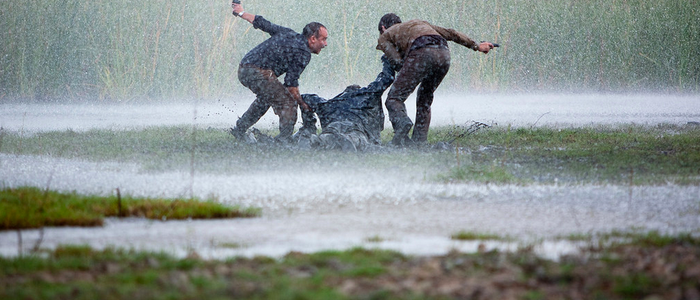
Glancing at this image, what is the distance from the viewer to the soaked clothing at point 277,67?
11.3 m

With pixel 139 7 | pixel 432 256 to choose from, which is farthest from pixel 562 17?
pixel 432 256

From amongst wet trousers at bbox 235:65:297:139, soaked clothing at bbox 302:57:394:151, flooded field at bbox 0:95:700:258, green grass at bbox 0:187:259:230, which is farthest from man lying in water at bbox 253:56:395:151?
green grass at bbox 0:187:259:230

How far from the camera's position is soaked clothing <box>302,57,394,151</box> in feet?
35.9

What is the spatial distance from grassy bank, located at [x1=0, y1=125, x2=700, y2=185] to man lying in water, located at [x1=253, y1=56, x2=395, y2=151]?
0.30m

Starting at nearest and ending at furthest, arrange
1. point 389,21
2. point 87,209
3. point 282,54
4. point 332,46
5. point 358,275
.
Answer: point 358,275 → point 87,209 → point 282,54 → point 389,21 → point 332,46

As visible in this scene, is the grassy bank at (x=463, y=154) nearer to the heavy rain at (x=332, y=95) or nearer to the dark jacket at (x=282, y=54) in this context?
the heavy rain at (x=332, y=95)

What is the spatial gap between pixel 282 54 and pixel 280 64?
18cm

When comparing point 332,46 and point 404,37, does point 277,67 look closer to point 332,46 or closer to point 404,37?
point 404,37

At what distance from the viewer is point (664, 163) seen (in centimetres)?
980

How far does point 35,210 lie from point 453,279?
11.0 ft

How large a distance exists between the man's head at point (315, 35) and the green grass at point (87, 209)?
501cm

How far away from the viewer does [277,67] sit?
11.5 m

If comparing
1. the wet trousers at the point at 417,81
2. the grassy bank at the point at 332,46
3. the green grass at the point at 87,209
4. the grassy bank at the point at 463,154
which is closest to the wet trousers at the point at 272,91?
the grassy bank at the point at 463,154

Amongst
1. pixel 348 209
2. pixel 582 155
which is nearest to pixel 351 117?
pixel 582 155
